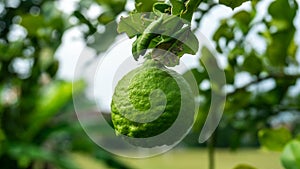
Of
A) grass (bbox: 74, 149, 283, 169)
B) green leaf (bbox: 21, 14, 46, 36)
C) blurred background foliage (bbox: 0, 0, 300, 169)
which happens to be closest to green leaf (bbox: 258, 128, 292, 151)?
blurred background foliage (bbox: 0, 0, 300, 169)

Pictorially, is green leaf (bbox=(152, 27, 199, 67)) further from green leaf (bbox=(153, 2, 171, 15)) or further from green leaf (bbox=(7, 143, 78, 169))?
green leaf (bbox=(7, 143, 78, 169))

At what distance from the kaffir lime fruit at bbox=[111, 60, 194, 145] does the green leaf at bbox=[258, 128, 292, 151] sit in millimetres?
406

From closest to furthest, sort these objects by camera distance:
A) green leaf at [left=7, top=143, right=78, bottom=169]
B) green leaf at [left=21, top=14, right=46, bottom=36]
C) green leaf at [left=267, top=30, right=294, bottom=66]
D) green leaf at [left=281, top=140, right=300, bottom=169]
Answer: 1. green leaf at [left=281, top=140, right=300, bottom=169]
2. green leaf at [left=267, top=30, right=294, bottom=66]
3. green leaf at [left=21, top=14, right=46, bottom=36]
4. green leaf at [left=7, top=143, right=78, bottom=169]

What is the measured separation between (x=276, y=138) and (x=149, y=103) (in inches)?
17.4

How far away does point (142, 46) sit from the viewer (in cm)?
37

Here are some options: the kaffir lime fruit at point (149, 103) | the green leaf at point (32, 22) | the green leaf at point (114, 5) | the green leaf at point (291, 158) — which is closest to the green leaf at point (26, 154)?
the green leaf at point (32, 22)

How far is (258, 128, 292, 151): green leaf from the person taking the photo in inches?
30.8

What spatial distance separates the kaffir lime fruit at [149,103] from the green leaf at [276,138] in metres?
0.41

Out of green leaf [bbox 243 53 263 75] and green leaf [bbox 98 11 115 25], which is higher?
green leaf [bbox 98 11 115 25]

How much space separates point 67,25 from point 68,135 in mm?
3210

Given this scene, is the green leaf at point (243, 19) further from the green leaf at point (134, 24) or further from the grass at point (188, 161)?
the grass at point (188, 161)

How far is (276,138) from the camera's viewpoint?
787mm

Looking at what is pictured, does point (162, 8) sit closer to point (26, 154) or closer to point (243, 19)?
point (243, 19)

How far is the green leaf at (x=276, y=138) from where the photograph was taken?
782 mm
